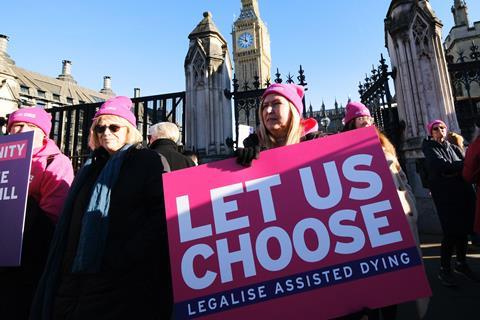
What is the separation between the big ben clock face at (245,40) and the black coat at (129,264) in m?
81.5

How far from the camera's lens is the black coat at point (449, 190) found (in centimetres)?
356

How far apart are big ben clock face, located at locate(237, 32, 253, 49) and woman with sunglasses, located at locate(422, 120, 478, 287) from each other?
79314 mm

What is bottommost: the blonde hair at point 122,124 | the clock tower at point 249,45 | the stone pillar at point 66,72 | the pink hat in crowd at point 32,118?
the blonde hair at point 122,124

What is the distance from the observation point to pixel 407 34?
6.64m

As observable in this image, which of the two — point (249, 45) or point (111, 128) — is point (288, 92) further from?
point (249, 45)

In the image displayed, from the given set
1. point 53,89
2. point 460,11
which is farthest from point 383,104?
point 53,89

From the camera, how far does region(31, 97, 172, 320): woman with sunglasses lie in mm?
1428

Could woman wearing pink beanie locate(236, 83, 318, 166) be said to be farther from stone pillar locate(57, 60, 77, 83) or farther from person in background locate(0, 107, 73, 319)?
stone pillar locate(57, 60, 77, 83)

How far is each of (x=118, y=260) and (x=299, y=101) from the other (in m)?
1.41

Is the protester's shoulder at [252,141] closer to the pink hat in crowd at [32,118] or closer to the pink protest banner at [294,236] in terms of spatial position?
the pink protest banner at [294,236]

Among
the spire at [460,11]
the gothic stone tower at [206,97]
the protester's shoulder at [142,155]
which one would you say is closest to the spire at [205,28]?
the gothic stone tower at [206,97]

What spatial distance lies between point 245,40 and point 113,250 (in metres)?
83.3

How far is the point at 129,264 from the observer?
1466 mm

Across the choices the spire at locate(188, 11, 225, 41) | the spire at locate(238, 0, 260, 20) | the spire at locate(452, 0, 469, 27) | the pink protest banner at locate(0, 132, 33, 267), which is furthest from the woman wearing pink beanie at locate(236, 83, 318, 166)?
the spire at locate(238, 0, 260, 20)
